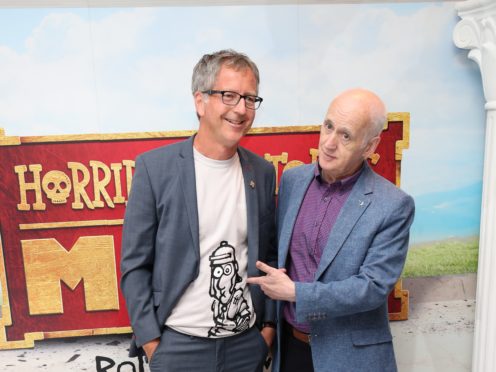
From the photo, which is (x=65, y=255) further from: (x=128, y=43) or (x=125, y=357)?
(x=128, y=43)

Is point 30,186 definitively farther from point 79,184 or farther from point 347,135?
point 347,135

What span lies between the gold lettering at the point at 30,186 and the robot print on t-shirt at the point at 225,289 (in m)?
0.91

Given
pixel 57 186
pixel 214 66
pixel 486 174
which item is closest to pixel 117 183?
pixel 57 186

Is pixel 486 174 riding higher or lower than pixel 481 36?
lower

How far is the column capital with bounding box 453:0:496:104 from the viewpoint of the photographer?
5.93ft

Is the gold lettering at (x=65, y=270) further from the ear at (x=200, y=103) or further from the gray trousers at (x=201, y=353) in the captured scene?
the ear at (x=200, y=103)

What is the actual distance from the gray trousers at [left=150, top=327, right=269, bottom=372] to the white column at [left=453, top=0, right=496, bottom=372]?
49.7 inches

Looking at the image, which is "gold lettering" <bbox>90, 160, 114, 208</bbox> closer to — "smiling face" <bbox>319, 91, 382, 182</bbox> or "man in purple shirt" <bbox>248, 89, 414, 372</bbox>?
"man in purple shirt" <bbox>248, 89, 414, 372</bbox>

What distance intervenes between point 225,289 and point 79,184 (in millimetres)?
860

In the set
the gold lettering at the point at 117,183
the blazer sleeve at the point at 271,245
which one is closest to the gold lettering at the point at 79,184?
the gold lettering at the point at 117,183

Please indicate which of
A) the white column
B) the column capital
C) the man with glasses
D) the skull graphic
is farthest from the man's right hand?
the column capital

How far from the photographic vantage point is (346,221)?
132cm

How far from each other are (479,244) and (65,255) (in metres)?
2.04

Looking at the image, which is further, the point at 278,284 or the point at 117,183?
the point at 117,183
